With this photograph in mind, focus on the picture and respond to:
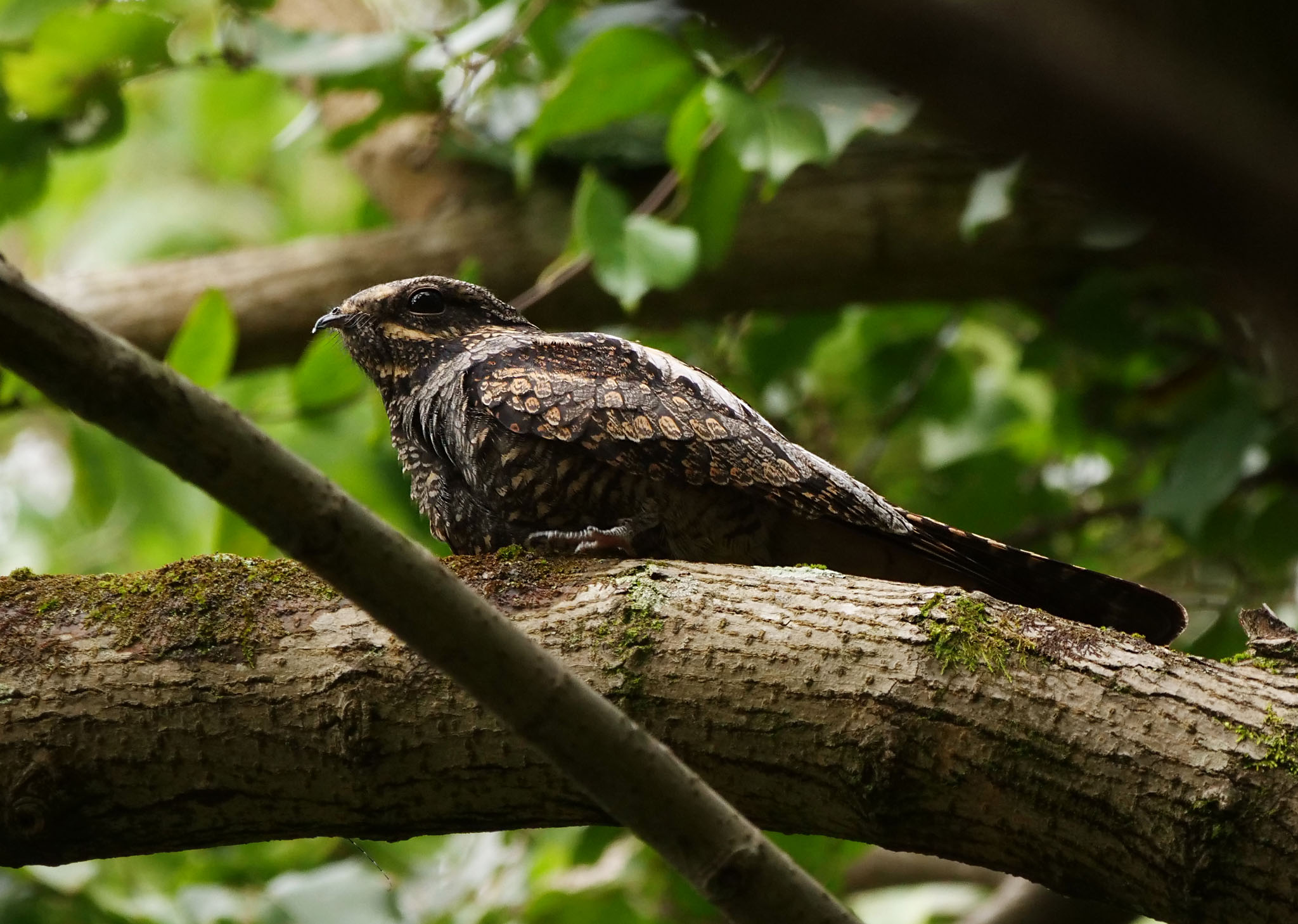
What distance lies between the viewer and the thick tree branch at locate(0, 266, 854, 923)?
1509mm

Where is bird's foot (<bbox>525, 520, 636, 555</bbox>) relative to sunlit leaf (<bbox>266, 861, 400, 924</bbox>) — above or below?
above

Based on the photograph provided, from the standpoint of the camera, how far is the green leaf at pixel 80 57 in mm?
4383

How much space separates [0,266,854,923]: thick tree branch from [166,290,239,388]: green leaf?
254 centimetres

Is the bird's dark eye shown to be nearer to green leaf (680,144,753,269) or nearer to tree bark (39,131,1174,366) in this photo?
green leaf (680,144,753,269)

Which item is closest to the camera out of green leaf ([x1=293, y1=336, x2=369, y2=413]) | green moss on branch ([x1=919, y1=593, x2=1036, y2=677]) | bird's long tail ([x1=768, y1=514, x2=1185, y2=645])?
green moss on branch ([x1=919, y1=593, x2=1036, y2=677])

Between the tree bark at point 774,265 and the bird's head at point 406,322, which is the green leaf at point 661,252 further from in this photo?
the tree bark at point 774,265

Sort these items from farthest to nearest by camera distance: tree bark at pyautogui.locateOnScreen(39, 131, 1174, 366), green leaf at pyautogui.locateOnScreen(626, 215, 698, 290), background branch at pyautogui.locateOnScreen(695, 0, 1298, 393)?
tree bark at pyautogui.locateOnScreen(39, 131, 1174, 366) → green leaf at pyautogui.locateOnScreen(626, 215, 698, 290) → background branch at pyautogui.locateOnScreen(695, 0, 1298, 393)

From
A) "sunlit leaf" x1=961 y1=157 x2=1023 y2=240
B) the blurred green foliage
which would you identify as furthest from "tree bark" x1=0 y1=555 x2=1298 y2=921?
"sunlit leaf" x1=961 y1=157 x2=1023 y2=240

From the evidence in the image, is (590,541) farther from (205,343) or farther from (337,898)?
(205,343)

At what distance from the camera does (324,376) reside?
475 cm

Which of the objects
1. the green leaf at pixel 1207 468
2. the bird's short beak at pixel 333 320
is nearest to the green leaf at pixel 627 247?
the bird's short beak at pixel 333 320

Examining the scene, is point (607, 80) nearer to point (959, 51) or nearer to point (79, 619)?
A: point (79, 619)

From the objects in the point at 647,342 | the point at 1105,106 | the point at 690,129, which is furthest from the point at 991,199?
the point at 1105,106

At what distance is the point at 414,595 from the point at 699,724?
813 mm
